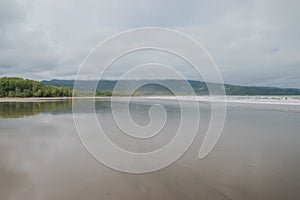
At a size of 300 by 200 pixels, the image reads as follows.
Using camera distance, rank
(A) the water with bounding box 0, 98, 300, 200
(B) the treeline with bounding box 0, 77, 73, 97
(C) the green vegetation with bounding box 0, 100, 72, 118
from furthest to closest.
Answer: (B) the treeline with bounding box 0, 77, 73, 97, (C) the green vegetation with bounding box 0, 100, 72, 118, (A) the water with bounding box 0, 98, 300, 200

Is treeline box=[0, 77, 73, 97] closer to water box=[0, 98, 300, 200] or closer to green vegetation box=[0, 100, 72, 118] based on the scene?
green vegetation box=[0, 100, 72, 118]

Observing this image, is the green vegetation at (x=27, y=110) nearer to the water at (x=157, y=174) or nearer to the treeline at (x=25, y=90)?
the water at (x=157, y=174)

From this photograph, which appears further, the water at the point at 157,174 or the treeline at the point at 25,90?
the treeline at the point at 25,90

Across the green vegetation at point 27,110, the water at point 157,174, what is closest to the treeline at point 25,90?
the green vegetation at point 27,110

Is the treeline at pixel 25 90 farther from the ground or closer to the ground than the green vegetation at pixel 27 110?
farther from the ground

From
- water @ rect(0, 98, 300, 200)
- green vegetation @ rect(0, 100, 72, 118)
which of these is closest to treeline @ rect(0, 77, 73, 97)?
green vegetation @ rect(0, 100, 72, 118)

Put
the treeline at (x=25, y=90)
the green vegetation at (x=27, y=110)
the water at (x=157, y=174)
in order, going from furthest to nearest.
A: the treeline at (x=25, y=90)
the green vegetation at (x=27, y=110)
the water at (x=157, y=174)

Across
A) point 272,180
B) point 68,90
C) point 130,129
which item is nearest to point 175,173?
point 272,180

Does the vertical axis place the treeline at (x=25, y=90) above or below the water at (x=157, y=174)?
above

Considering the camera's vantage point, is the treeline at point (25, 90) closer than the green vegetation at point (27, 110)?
No

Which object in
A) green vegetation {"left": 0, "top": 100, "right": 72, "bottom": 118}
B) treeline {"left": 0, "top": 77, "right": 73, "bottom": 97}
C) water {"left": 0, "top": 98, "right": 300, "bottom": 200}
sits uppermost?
treeline {"left": 0, "top": 77, "right": 73, "bottom": 97}

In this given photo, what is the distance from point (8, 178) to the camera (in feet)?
15.3

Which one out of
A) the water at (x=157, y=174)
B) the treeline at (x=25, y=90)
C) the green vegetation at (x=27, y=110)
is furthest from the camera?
the treeline at (x=25, y=90)

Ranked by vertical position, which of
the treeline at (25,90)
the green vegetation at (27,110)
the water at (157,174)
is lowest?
the water at (157,174)
